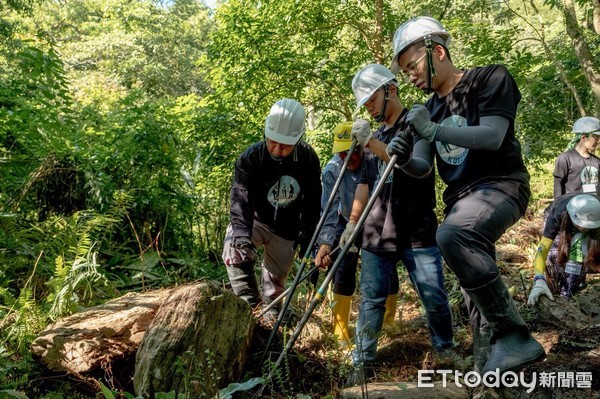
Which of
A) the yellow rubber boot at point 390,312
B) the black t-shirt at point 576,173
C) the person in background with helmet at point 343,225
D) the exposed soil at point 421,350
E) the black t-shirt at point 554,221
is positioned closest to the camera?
the exposed soil at point 421,350

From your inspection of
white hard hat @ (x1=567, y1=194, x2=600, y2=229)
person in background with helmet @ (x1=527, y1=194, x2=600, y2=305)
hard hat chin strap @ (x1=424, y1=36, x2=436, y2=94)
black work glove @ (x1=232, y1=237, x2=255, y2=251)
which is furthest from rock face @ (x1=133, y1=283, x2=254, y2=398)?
white hard hat @ (x1=567, y1=194, x2=600, y2=229)

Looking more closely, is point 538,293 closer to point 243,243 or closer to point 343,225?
point 343,225

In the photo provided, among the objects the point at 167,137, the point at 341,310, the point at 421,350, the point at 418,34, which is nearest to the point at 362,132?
the point at 418,34

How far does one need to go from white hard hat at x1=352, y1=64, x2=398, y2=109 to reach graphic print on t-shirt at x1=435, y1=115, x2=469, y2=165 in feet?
2.57

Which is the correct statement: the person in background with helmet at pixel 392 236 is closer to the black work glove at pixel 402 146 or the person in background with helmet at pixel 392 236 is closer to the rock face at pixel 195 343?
the black work glove at pixel 402 146

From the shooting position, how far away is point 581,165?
20.1ft

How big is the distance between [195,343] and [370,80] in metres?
2.16

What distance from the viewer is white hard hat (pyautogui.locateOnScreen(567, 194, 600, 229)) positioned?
4.91 m

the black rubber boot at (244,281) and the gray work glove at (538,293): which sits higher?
the black rubber boot at (244,281)

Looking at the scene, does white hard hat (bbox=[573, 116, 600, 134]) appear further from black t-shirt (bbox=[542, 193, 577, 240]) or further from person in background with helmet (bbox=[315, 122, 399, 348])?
person in background with helmet (bbox=[315, 122, 399, 348])

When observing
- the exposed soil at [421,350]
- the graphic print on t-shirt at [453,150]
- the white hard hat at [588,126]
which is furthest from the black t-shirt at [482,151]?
the white hard hat at [588,126]

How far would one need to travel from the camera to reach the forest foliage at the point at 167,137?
14.3ft

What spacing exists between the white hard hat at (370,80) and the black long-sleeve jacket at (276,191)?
0.86m

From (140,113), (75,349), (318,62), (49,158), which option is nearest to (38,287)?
(75,349)
